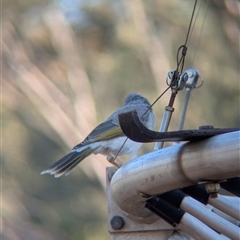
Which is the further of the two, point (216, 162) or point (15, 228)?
point (15, 228)

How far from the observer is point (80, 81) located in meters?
9.25

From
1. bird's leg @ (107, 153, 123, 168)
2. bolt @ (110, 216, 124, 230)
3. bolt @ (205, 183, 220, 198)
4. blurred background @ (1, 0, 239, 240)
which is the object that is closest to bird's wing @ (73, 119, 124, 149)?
bird's leg @ (107, 153, 123, 168)

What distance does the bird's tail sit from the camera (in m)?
4.27

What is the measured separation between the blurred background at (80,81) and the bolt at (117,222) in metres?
6.36

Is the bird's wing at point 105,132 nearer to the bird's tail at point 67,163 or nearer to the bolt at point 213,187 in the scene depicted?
the bird's tail at point 67,163

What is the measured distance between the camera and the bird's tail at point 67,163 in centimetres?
427

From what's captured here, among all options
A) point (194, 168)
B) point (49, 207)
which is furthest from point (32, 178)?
point (194, 168)

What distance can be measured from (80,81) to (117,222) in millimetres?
7503

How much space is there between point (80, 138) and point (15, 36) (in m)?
2.03

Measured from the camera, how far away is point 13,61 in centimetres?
938

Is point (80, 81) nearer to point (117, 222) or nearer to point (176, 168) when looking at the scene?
point (117, 222)

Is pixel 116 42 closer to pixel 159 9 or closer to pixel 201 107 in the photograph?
pixel 159 9

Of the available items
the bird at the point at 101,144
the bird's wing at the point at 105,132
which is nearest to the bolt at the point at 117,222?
the bird at the point at 101,144

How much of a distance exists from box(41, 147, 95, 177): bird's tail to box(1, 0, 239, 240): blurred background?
3824 millimetres
